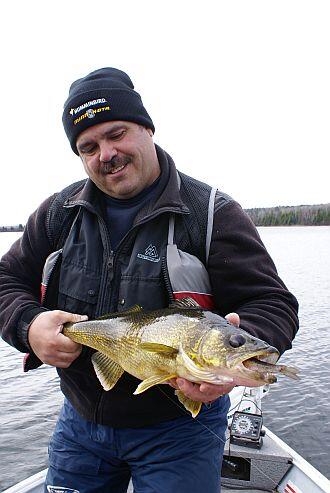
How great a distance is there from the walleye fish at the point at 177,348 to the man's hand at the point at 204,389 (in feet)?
0.11

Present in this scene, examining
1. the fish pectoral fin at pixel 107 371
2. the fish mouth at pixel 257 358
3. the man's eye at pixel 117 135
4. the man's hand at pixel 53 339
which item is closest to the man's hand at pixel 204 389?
the fish mouth at pixel 257 358

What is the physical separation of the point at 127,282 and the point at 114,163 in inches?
33.5

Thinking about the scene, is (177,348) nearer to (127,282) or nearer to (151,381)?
(151,381)

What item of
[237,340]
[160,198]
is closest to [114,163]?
[160,198]

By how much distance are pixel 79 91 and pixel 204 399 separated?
240 cm

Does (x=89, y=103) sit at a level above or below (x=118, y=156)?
above

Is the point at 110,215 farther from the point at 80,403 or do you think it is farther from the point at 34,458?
the point at 34,458

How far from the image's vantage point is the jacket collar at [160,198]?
3283 mm

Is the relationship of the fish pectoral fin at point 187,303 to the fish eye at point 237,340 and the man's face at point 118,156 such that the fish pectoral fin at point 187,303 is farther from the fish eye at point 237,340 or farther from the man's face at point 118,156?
the man's face at point 118,156

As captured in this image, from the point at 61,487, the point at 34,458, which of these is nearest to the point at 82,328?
the point at 61,487

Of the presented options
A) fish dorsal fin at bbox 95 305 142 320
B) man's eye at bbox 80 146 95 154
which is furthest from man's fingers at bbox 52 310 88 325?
man's eye at bbox 80 146 95 154

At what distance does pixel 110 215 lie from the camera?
12.1 ft

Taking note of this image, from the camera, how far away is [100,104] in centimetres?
346

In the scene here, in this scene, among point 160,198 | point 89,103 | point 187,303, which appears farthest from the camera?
point 89,103
